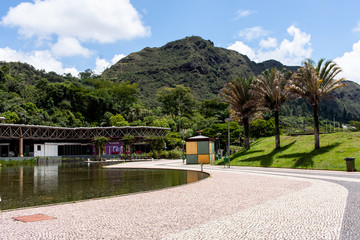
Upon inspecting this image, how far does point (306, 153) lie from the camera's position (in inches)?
906

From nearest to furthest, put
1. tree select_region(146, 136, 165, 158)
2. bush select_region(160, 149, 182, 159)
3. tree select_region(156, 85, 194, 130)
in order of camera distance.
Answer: tree select_region(146, 136, 165, 158) → bush select_region(160, 149, 182, 159) → tree select_region(156, 85, 194, 130)

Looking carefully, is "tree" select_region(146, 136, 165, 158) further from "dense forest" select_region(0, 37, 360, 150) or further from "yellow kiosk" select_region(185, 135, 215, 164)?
"yellow kiosk" select_region(185, 135, 215, 164)

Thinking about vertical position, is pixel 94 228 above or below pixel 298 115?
below

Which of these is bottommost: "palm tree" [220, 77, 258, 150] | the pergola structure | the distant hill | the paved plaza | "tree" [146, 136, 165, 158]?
the paved plaza

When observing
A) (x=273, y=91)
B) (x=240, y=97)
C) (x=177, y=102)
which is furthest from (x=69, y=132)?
(x=273, y=91)

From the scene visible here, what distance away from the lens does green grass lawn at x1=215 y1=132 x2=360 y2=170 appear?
20.2 m

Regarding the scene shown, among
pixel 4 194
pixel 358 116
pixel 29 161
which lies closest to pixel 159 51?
pixel 358 116

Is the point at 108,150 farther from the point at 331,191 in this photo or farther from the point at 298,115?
the point at 298,115

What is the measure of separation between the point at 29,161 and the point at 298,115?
114782mm

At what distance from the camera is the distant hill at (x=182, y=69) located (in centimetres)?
15325

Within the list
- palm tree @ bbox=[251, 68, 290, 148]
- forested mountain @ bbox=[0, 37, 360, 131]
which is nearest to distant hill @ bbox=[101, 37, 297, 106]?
forested mountain @ bbox=[0, 37, 360, 131]

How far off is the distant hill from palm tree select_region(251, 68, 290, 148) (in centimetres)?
10439

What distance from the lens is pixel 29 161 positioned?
148 feet

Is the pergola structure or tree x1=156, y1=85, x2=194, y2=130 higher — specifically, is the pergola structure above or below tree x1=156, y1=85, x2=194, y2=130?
below
